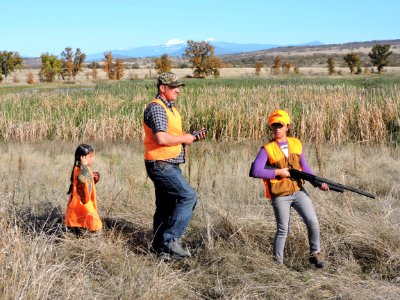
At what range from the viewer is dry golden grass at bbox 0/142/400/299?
358cm

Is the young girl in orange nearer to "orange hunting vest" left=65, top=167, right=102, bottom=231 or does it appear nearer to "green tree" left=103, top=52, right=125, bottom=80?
"orange hunting vest" left=65, top=167, right=102, bottom=231

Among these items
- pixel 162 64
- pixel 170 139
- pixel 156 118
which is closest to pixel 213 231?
pixel 170 139

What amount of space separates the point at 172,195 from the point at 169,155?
0.37m

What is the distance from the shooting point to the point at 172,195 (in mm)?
4375

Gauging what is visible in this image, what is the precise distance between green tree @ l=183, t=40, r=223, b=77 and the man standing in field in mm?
58848

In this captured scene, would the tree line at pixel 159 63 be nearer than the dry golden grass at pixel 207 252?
No

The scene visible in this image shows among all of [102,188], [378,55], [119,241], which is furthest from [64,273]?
[378,55]

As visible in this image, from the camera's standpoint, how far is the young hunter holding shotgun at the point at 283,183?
4023 millimetres

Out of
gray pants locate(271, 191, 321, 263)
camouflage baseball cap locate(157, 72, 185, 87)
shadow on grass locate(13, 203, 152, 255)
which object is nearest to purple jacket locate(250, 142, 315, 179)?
gray pants locate(271, 191, 321, 263)

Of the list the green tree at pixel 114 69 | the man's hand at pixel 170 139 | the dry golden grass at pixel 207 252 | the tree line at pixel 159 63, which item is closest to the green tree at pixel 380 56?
the tree line at pixel 159 63

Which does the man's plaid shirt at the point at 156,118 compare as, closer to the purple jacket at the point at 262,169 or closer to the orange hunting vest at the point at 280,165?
the purple jacket at the point at 262,169

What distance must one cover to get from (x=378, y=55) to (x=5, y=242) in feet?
217

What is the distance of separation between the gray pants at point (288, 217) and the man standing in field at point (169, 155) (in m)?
0.79

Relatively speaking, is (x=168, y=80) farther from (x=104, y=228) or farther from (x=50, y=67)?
(x=50, y=67)
